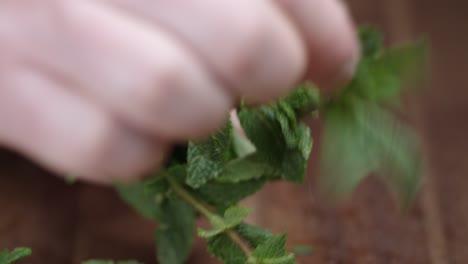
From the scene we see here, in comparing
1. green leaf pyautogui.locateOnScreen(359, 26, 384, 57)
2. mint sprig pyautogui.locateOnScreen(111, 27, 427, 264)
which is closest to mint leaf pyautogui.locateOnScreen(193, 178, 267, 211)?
mint sprig pyautogui.locateOnScreen(111, 27, 427, 264)

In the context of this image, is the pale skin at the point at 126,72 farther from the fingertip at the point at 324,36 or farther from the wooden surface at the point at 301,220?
the wooden surface at the point at 301,220

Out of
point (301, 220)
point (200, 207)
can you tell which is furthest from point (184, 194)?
point (301, 220)

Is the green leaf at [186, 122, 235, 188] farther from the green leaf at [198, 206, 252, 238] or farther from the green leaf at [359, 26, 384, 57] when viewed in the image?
the green leaf at [359, 26, 384, 57]

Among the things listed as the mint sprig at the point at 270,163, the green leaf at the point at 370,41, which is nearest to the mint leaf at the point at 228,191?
the mint sprig at the point at 270,163

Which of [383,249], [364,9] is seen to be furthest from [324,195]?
[364,9]

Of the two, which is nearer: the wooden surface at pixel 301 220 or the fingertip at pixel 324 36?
the fingertip at pixel 324 36

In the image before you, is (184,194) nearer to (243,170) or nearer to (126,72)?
(243,170)

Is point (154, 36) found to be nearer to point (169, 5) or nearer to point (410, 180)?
point (169, 5)
